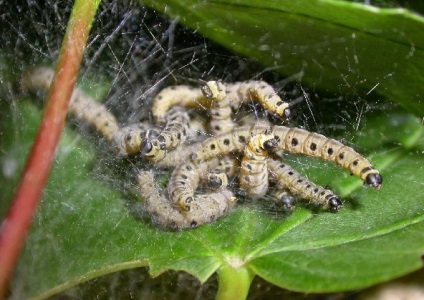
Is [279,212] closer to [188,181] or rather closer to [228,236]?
[228,236]

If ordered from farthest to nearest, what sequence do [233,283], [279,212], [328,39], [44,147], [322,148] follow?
[322,148] → [279,212] → [328,39] → [233,283] → [44,147]

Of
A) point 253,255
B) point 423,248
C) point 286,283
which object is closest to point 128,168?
point 253,255

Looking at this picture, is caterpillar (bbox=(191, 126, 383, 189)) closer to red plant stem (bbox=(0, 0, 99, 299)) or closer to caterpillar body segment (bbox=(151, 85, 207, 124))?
caterpillar body segment (bbox=(151, 85, 207, 124))

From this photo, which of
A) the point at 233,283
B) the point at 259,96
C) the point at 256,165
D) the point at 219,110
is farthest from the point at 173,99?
the point at 233,283

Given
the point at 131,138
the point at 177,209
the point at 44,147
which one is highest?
Result: the point at 44,147

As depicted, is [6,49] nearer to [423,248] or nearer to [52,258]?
[52,258]

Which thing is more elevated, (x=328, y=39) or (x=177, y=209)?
(x=328, y=39)
